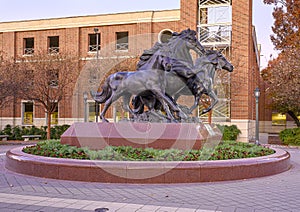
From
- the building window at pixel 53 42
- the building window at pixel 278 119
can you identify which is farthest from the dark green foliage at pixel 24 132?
the building window at pixel 278 119

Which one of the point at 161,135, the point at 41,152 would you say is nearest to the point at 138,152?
the point at 161,135

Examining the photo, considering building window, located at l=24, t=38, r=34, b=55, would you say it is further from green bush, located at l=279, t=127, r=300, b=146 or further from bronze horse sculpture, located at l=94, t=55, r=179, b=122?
bronze horse sculpture, located at l=94, t=55, r=179, b=122

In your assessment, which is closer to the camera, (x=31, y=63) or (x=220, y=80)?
(x=220, y=80)

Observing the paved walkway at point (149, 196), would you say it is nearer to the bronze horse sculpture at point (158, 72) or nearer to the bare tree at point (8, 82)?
the bronze horse sculpture at point (158, 72)

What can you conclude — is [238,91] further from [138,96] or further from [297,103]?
[138,96]

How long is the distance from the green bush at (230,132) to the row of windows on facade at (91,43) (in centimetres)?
1194

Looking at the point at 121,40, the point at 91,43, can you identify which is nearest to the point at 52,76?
the point at 91,43

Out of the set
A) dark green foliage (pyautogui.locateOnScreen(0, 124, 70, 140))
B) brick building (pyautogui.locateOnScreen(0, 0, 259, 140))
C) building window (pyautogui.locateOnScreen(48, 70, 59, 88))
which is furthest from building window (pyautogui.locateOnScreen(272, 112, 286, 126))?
building window (pyautogui.locateOnScreen(48, 70, 59, 88))

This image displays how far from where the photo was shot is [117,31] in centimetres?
3403

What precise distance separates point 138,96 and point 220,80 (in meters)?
13.9

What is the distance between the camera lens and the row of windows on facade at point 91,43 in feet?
108

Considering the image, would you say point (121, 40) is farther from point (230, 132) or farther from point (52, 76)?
point (230, 132)

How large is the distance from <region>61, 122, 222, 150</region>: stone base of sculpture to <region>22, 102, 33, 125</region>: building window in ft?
85.4

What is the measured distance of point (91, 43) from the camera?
115 ft
